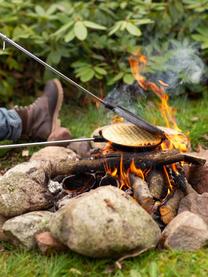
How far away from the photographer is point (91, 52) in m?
4.88

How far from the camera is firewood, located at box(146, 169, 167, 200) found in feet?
A: 10.2

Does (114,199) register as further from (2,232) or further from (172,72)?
(172,72)

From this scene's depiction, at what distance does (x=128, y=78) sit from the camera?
4.65 metres

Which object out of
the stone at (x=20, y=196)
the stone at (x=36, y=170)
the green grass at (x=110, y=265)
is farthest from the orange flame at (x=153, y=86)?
the green grass at (x=110, y=265)

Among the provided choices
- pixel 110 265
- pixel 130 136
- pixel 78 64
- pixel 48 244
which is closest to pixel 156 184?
→ pixel 130 136

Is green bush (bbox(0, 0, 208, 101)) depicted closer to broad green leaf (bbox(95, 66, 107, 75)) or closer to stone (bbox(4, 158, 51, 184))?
broad green leaf (bbox(95, 66, 107, 75))

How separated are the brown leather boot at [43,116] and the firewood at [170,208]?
1303 millimetres

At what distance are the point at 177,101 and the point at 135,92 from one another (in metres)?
0.39

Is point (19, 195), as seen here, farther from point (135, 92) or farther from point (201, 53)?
point (201, 53)

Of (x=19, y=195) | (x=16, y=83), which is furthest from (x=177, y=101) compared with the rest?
(x=19, y=195)

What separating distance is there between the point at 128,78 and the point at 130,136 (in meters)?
1.47

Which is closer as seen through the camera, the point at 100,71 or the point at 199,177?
A: the point at 199,177

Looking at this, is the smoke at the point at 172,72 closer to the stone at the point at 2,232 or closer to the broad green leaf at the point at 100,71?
the broad green leaf at the point at 100,71

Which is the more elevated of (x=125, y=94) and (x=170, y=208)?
(x=125, y=94)
